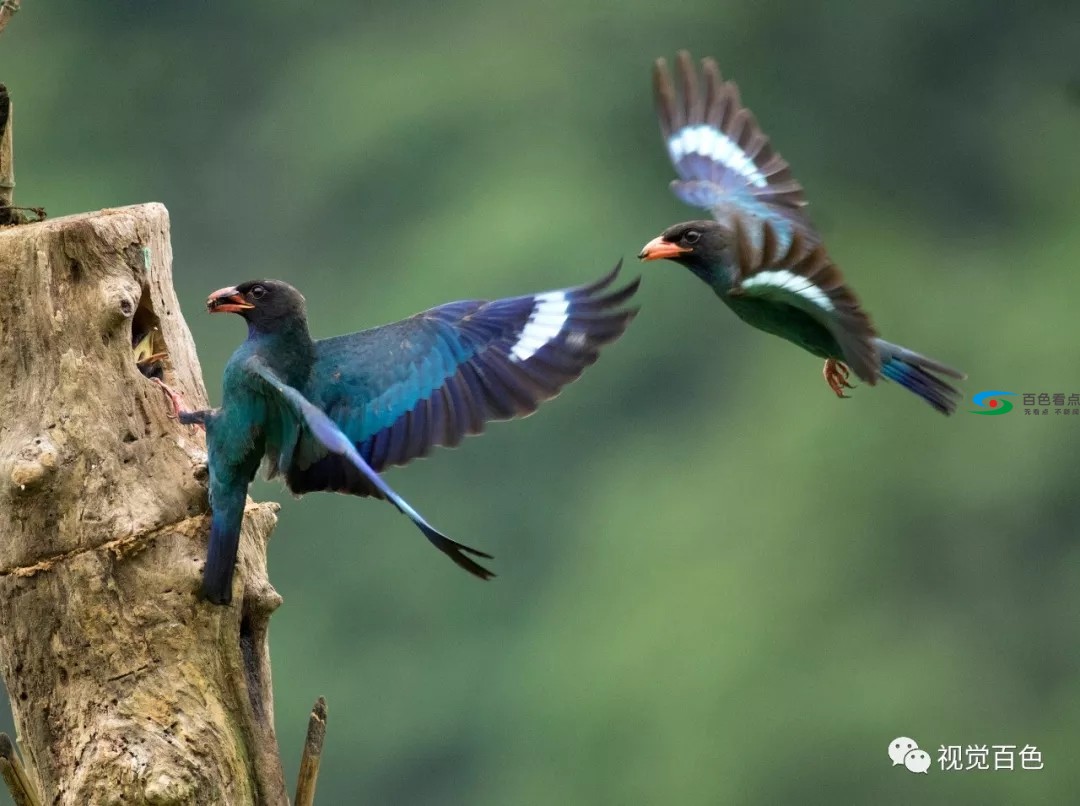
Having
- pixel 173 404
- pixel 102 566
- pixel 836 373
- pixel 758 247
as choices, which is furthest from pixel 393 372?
pixel 836 373

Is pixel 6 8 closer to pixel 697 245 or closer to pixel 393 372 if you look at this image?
pixel 393 372

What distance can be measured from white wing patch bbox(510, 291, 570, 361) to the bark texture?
0.73 m

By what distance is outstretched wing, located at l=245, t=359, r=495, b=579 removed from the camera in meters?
2.68

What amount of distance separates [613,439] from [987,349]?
2103mm

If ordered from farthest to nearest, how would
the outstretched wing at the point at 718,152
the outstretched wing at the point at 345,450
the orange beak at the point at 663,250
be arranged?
the outstretched wing at the point at 718,152 → the orange beak at the point at 663,250 → the outstretched wing at the point at 345,450

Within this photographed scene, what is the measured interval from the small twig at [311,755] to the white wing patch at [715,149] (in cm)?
196

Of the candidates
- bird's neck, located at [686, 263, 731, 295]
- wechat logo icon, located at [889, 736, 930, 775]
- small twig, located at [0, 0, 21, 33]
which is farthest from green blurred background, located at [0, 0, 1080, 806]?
small twig, located at [0, 0, 21, 33]

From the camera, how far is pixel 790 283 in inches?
134

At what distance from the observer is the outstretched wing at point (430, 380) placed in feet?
11.1

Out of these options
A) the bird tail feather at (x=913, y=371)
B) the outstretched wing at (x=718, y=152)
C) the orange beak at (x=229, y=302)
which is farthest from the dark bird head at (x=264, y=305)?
the bird tail feather at (x=913, y=371)

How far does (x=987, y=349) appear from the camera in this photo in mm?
8508

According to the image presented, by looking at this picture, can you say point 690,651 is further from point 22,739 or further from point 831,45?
point 22,739

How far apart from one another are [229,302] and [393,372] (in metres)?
0.37

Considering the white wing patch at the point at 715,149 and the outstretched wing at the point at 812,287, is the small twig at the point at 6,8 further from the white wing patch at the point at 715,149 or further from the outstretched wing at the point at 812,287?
the white wing patch at the point at 715,149
